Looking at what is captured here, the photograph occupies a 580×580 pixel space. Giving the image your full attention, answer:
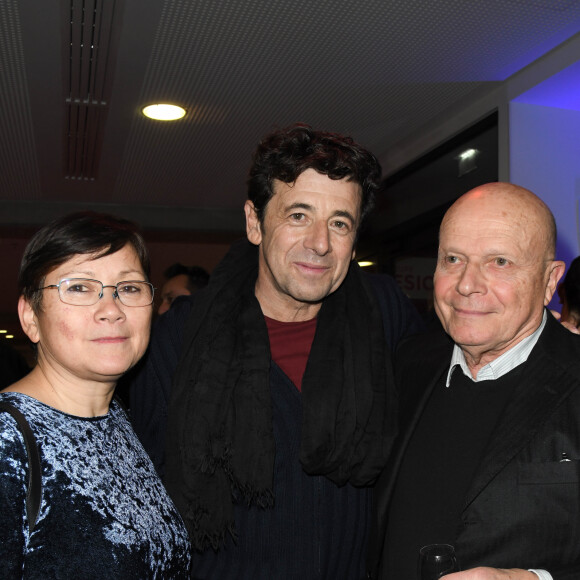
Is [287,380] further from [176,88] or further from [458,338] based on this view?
[176,88]

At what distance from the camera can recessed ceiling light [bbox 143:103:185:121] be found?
17.3ft

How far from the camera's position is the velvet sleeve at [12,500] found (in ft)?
4.41

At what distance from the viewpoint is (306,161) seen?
239 centimetres

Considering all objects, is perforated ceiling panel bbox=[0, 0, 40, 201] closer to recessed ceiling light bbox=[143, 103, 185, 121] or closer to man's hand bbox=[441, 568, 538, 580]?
recessed ceiling light bbox=[143, 103, 185, 121]

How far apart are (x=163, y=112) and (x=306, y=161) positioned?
327 centimetres

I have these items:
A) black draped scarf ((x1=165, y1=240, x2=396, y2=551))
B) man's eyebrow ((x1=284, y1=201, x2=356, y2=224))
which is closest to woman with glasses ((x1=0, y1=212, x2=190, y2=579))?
black draped scarf ((x1=165, y1=240, x2=396, y2=551))

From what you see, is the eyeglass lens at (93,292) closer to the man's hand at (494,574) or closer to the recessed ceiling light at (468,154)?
the man's hand at (494,574)

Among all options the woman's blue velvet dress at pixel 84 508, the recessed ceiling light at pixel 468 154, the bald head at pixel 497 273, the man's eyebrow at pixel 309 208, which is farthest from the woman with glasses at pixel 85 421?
the recessed ceiling light at pixel 468 154

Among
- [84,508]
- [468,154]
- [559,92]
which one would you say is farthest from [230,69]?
[84,508]

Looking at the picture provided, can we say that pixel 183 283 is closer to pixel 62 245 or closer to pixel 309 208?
pixel 309 208

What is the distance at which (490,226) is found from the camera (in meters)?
1.96

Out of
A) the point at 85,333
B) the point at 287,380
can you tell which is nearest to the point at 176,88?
the point at 287,380

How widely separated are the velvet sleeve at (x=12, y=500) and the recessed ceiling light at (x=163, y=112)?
13.6 feet

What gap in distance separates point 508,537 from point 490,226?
2.67ft
